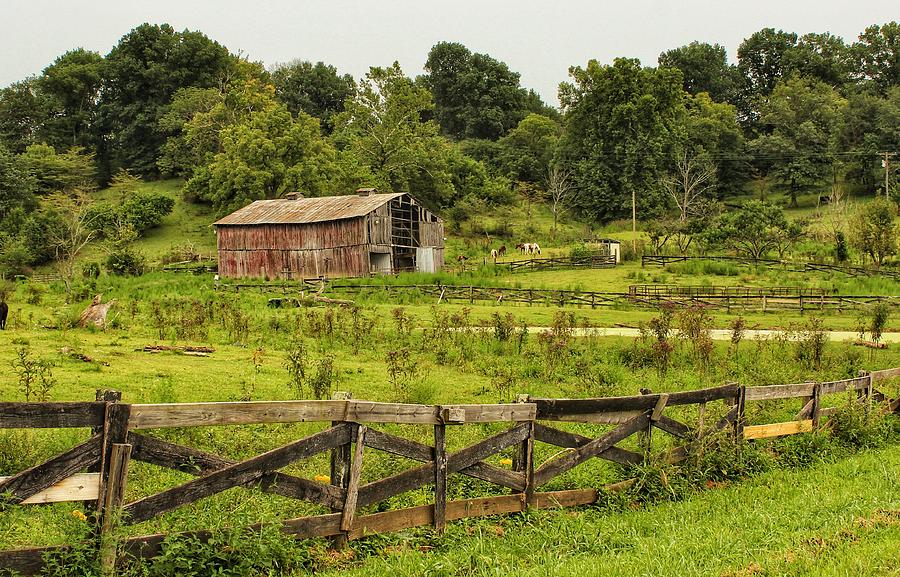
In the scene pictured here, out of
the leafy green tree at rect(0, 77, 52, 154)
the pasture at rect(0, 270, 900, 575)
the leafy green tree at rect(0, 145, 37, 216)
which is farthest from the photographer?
the leafy green tree at rect(0, 77, 52, 154)

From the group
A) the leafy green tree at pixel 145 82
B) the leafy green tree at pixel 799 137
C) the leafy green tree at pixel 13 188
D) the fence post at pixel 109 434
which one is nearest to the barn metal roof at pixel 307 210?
the leafy green tree at pixel 13 188

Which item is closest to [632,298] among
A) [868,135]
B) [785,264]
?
[785,264]

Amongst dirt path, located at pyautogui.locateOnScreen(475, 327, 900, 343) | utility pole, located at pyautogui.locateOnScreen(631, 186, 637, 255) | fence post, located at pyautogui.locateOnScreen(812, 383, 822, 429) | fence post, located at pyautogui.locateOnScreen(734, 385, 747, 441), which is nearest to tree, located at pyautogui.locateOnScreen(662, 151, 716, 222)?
utility pole, located at pyautogui.locateOnScreen(631, 186, 637, 255)

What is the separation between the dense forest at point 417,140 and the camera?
205ft

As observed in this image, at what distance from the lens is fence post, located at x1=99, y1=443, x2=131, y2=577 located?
6.17m

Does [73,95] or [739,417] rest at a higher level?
[73,95]

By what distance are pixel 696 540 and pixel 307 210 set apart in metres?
47.0

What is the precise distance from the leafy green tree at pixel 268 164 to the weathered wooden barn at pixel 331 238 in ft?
14.3

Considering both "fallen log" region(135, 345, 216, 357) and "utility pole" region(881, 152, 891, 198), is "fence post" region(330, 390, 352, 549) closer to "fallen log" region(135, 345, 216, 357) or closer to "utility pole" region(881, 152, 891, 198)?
"fallen log" region(135, 345, 216, 357)

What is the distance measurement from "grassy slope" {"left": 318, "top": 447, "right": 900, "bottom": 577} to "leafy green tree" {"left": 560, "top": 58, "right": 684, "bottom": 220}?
66.2 metres

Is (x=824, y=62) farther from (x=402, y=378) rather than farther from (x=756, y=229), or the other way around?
(x=402, y=378)

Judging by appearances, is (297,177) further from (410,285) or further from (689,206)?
(689,206)

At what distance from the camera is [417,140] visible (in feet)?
230

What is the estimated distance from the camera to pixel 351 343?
23234 millimetres
